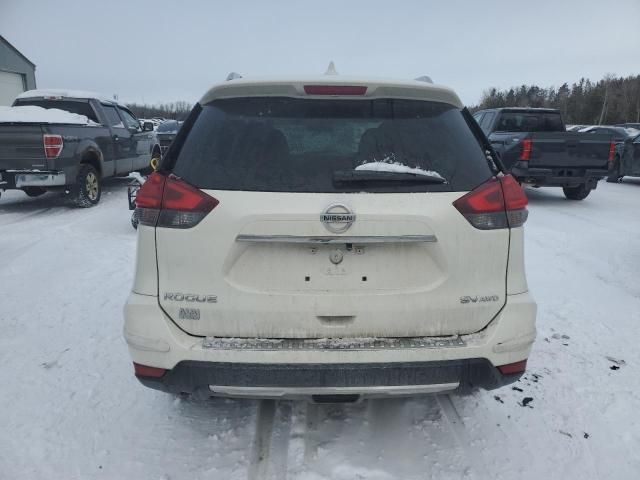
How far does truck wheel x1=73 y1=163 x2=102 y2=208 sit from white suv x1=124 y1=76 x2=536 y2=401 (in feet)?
24.3

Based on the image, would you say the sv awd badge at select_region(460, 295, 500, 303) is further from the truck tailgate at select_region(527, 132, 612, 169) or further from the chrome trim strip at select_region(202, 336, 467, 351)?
the truck tailgate at select_region(527, 132, 612, 169)

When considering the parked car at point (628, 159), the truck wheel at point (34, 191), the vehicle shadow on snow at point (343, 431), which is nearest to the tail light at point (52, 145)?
the truck wheel at point (34, 191)

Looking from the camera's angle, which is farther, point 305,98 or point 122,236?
point 122,236

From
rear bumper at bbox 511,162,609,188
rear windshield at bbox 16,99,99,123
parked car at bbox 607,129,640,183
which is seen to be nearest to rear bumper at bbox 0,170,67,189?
rear windshield at bbox 16,99,99,123

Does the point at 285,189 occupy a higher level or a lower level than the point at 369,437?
higher

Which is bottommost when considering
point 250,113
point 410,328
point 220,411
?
point 220,411

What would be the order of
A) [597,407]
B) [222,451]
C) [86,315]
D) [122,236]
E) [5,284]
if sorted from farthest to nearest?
[122,236]
[5,284]
[86,315]
[597,407]
[222,451]

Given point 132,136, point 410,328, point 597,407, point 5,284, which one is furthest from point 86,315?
point 132,136

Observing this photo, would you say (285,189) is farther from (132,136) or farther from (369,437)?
(132,136)

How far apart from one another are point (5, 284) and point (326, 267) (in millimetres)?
4330

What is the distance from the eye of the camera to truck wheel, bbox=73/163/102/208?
868 centimetres

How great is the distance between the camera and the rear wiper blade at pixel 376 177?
2.12 meters

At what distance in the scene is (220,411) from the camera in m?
2.86

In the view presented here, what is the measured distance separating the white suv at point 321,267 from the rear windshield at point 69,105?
28.5 feet
